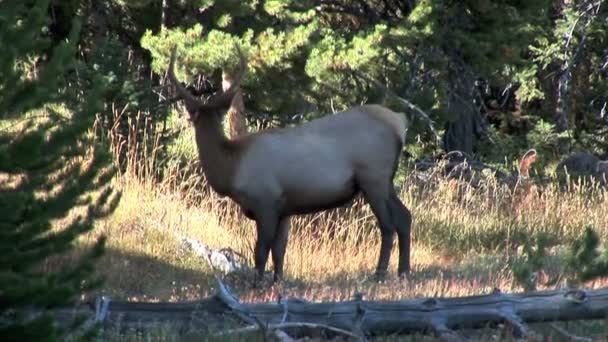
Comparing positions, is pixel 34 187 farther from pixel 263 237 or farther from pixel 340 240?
pixel 340 240

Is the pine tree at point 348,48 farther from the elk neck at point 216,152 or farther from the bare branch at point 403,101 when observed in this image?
the elk neck at point 216,152

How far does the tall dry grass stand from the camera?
1173 centimetres

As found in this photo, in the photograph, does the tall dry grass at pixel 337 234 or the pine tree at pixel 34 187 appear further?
the tall dry grass at pixel 337 234

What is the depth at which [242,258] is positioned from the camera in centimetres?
1320

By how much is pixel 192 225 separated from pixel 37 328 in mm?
8388

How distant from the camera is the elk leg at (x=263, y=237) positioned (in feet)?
39.1

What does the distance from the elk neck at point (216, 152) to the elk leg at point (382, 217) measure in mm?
1247

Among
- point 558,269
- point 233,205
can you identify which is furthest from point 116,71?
point 558,269

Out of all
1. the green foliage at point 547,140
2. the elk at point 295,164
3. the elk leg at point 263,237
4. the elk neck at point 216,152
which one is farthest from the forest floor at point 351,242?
the green foliage at point 547,140

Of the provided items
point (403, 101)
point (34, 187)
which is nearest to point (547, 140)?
point (403, 101)

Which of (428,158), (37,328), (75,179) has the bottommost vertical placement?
(37,328)

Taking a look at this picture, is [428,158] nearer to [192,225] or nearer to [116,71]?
[116,71]

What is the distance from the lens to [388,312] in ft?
27.7

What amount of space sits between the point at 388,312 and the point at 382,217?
434 cm
